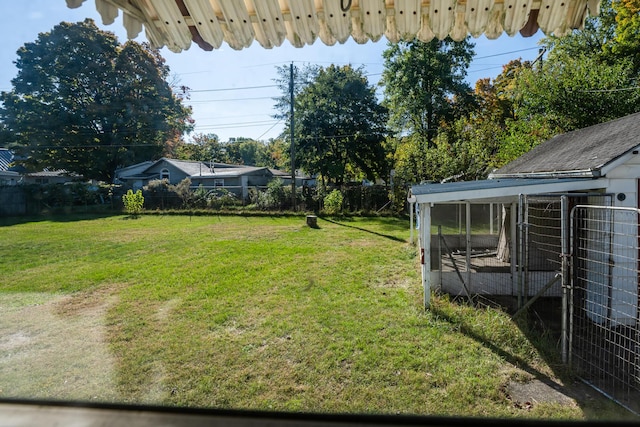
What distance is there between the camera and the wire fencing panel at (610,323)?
10.2 feet

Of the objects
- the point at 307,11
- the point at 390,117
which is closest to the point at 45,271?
the point at 307,11

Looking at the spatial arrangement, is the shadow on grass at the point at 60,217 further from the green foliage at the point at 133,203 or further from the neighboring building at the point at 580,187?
the neighboring building at the point at 580,187

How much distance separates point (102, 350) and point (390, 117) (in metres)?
22.2

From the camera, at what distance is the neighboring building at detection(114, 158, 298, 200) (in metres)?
23.7

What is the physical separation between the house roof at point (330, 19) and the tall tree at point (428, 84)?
66.3ft

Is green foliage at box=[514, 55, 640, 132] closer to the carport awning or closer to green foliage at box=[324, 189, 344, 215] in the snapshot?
the carport awning

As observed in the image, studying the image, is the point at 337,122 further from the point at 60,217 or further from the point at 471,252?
the point at 60,217

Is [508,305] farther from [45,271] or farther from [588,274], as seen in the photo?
[45,271]

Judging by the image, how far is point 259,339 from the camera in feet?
13.4

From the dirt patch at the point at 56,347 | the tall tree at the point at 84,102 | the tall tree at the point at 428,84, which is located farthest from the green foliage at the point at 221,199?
the dirt patch at the point at 56,347

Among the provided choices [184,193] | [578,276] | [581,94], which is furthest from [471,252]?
[184,193]

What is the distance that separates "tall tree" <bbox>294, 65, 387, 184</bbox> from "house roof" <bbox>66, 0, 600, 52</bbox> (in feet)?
65.6

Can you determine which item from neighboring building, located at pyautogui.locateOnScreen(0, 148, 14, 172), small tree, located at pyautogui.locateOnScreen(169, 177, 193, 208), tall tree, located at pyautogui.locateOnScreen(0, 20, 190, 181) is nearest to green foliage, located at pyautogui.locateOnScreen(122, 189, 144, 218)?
small tree, located at pyautogui.locateOnScreen(169, 177, 193, 208)

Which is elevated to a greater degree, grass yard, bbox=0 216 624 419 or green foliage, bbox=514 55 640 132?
green foliage, bbox=514 55 640 132
